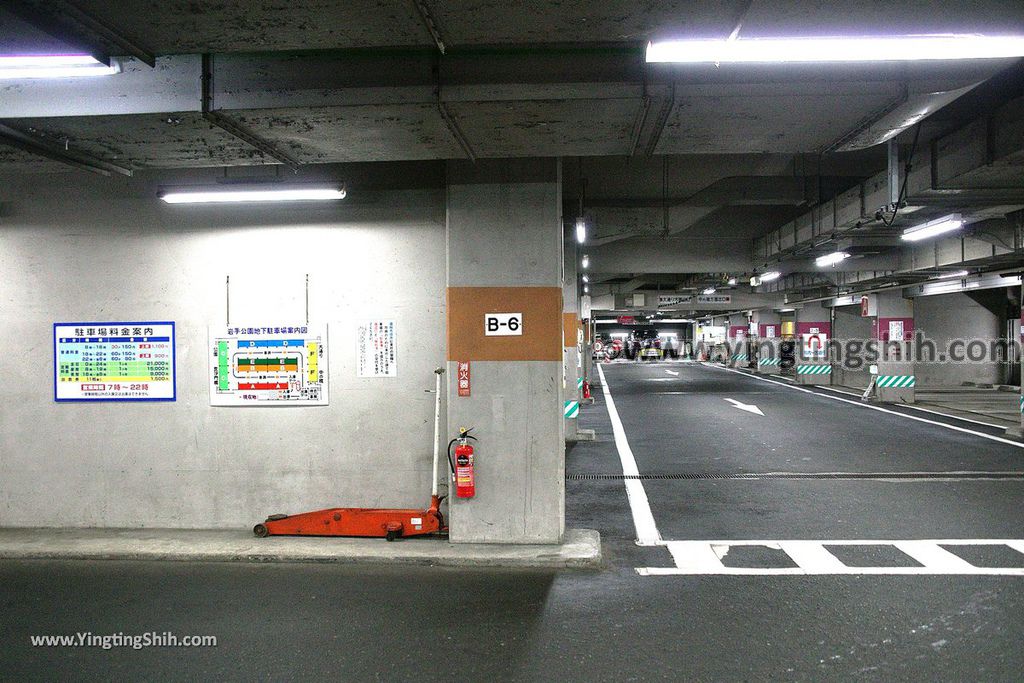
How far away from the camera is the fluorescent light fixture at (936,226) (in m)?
9.46

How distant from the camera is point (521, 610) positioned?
16.0ft

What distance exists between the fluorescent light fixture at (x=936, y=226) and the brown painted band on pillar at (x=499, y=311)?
23.3 feet

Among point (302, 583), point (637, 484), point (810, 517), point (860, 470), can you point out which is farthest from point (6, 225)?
point (860, 470)

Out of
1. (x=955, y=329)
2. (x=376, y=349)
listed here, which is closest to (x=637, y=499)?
(x=376, y=349)

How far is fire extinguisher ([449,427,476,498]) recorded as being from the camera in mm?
Result: 6023

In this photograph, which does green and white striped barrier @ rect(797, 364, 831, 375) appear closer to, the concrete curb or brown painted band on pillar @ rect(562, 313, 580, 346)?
brown painted band on pillar @ rect(562, 313, 580, 346)

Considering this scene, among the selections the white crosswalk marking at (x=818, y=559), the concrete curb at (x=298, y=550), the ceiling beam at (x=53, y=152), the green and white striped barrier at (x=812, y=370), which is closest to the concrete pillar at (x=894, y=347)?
the green and white striped barrier at (x=812, y=370)

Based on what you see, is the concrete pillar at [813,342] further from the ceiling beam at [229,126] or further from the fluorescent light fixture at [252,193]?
the ceiling beam at [229,126]

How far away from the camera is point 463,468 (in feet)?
19.8

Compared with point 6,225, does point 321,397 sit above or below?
below

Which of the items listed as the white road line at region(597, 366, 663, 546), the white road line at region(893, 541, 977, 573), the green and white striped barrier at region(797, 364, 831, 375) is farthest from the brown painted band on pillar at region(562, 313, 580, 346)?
the green and white striped barrier at region(797, 364, 831, 375)

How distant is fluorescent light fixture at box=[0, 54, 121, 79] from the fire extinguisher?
403 cm

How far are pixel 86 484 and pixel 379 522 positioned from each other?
10.8 feet

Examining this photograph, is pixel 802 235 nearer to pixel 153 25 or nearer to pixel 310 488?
pixel 310 488
